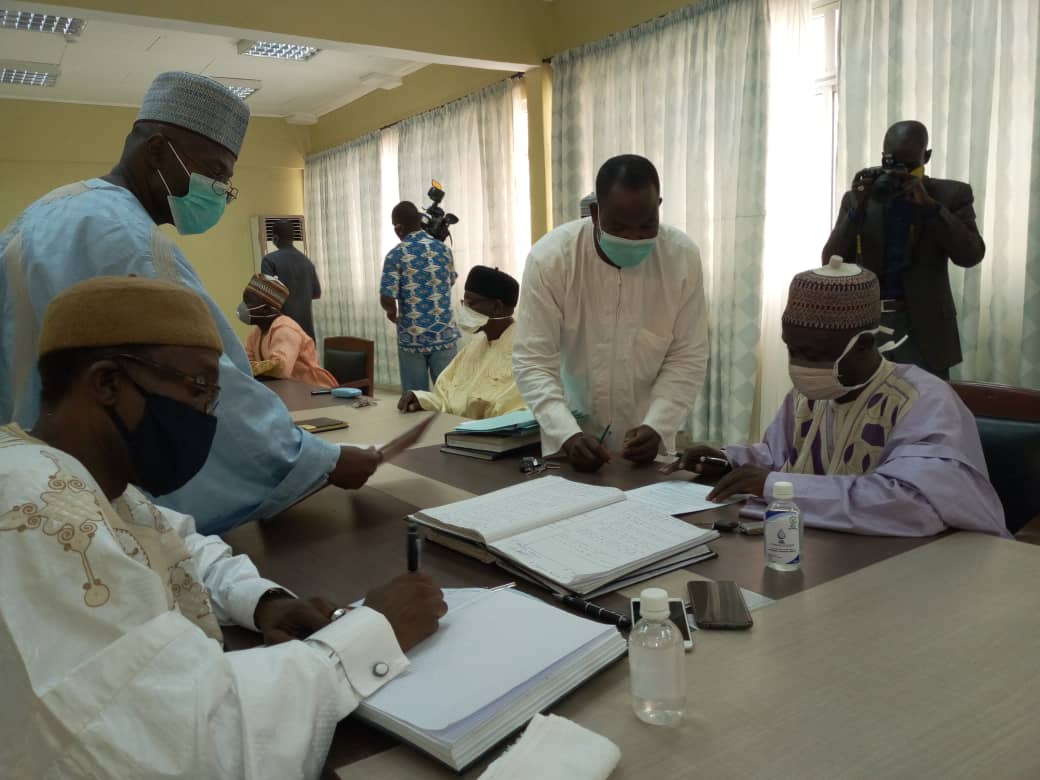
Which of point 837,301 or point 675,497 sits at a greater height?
point 837,301

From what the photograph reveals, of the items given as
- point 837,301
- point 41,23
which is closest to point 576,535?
point 837,301

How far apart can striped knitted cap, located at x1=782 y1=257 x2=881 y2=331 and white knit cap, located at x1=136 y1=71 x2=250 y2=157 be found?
4.54 feet

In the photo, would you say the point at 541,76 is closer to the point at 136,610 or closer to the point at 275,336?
the point at 275,336

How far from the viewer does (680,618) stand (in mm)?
1063

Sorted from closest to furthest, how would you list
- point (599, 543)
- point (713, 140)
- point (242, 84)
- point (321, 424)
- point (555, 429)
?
point (599, 543)
point (555, 429)
point (321, 424)
point (713, 140)
point (242, 84)

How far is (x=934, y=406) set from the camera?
1.53 m

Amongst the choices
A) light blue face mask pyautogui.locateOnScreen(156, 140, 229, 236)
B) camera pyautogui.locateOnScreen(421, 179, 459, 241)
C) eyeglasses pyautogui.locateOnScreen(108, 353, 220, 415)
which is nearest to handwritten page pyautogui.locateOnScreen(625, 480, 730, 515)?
eyeglasses pyautogui.locateOnScreen(108, 353, 220, 415)

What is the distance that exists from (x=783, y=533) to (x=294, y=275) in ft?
21.4

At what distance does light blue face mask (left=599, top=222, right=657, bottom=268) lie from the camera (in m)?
2.25

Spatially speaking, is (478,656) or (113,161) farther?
(113,161)

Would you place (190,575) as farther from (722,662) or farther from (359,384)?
(359,384)

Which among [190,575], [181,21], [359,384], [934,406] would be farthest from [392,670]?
[181,21]

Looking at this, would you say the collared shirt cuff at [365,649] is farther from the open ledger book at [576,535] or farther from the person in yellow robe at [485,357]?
the person in yellow robe at [485,357]

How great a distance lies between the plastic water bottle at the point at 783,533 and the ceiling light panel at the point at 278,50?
658 cm
